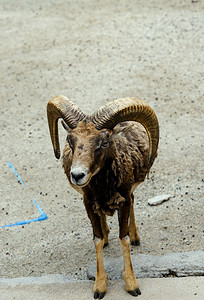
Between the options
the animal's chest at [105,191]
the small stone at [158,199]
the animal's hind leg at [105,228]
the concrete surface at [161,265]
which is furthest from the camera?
the small stone at [158,199]

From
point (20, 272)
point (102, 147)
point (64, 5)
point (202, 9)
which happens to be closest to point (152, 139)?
point (102, 147)

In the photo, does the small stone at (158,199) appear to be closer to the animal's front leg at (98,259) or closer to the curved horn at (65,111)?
the animal's front leg at (98,259)

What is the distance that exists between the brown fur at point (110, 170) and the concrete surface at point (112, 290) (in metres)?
0.17

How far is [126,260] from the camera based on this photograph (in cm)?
704

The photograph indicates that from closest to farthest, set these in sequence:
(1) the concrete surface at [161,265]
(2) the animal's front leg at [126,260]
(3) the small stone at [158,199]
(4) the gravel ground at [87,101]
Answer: (2) the animal's front leg at [126,260] < (1) the concrete surface at [161,265] < (4) the gravel ground at [87,101] < (3) the small stone at [158,199]

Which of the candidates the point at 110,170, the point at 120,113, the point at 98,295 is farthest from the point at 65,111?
the point at 98,295

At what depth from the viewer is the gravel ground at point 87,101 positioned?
8539 millimetres

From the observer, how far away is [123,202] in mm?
6918

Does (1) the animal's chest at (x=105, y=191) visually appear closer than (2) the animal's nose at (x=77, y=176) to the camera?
No

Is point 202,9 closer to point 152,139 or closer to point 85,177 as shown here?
point 152,139

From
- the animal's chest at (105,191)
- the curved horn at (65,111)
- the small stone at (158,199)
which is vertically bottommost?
the small stone at (158,199)

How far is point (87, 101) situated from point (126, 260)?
724cm

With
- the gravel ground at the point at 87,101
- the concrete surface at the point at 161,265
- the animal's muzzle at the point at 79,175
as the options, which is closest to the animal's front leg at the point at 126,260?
the concrete surface at the point at 161,265

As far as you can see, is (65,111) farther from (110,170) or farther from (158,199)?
(158,199)
